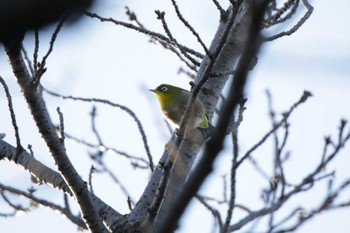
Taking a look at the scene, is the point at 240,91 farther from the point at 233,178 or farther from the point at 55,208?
the point at 55,208

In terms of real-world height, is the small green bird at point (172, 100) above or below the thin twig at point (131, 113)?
above

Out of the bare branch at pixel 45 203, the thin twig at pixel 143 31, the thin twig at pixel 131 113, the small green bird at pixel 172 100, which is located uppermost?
the small green bird at pixel 172 100

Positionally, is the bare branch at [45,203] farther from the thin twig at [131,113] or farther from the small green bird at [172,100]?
the small green bird at [172,100]

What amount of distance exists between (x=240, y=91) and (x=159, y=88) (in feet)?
17.6

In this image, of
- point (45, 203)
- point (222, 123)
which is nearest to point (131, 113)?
point (45, 203)

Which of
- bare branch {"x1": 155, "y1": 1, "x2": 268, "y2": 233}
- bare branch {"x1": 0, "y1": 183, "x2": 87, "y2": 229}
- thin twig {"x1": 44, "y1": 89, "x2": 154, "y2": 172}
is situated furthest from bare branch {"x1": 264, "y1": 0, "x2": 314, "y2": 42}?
bare branch {"x1": 155, "y1": 1, "x2": 268, "y2": 233}

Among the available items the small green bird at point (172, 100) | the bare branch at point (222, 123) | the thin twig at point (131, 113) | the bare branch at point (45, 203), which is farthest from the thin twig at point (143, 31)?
the bare branch at point (222, 123)

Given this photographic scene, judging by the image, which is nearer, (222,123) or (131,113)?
(222,123)

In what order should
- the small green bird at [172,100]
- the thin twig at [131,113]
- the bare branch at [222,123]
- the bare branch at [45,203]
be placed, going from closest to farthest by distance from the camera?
the bare branch at [222,123] < the thin twig at [131,113] < the bare branch at [45,203] < the small green bird at [172,100]

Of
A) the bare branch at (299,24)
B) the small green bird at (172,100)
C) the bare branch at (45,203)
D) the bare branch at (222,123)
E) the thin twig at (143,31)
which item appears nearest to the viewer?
the bare branch at (222,123)

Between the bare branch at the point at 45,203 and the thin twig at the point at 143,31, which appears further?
the bare branch at the point at 45,203

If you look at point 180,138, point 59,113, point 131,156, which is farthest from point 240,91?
point 131,156

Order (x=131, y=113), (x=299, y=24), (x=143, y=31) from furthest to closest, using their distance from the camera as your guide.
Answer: (x=131, y=113) → (x=143, y=31) → (x=299, y=24)

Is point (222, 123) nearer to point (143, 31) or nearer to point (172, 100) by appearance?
point (143, 31)
